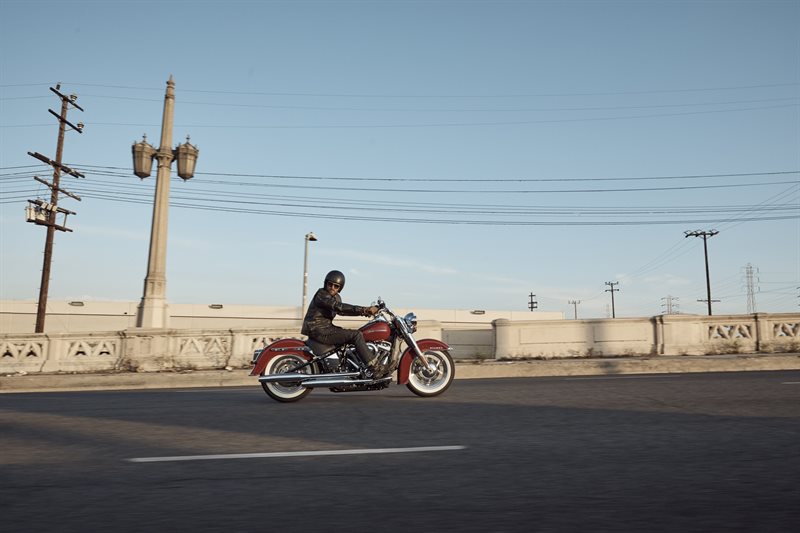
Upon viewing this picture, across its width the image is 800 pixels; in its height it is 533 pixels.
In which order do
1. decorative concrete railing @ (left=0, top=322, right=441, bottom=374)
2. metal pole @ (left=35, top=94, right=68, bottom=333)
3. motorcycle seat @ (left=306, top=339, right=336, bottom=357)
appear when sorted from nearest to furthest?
motorcycle seat @ (left=306, top=339, right=336, bottom=357) < decorative concrete railing @ (left=0, top=322, right=441, bottom=374) < metal pole @ (left=35, top=94, right=68, bottom=333)

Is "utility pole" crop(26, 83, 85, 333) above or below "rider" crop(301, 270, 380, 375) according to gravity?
above

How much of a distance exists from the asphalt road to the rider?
1170 millimetres

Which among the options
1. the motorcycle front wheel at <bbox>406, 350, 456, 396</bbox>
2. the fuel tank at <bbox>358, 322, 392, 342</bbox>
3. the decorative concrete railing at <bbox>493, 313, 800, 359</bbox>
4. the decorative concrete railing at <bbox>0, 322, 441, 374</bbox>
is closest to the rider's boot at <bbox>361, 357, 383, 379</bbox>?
the fuel tank at <bbox>358, 322, 392, 342</bbox>

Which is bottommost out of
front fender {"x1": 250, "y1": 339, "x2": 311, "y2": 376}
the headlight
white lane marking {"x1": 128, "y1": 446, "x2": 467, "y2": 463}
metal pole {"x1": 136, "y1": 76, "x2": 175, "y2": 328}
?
white lane marking {"x1": 128, "y1": 446, "x2": 467, "y2": 463}

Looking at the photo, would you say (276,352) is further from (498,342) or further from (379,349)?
(498,342)

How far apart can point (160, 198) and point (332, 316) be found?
1493cm

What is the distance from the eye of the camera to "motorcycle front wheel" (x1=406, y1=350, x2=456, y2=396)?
8.35 metres

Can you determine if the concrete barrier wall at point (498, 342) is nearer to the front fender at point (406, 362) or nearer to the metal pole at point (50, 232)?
the front fender at point (406, 362)

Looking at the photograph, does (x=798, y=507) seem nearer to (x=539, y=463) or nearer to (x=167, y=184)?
(x=539, y=463)

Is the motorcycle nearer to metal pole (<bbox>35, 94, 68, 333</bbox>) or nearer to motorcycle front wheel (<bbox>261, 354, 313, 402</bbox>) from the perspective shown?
motorcycle front wheel (<bbox>261, 354, 313, 402</bbox>)

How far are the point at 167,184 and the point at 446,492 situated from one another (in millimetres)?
20416

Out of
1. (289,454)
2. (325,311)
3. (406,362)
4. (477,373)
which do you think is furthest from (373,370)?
(477,373)

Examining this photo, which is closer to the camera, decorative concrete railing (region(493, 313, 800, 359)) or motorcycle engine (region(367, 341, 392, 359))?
motorcycle engine (region(367, 341, 392, 359))

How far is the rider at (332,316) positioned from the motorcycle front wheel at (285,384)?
0.43 m
